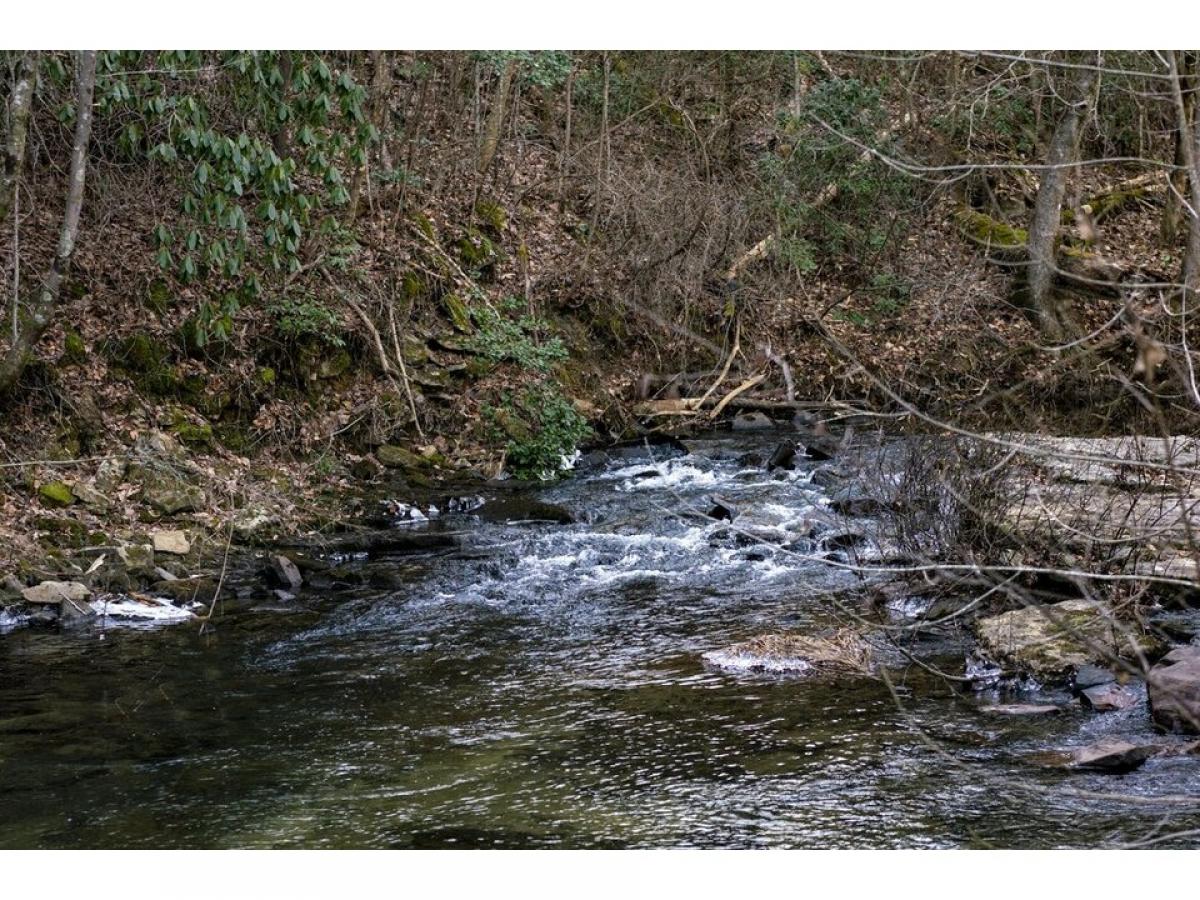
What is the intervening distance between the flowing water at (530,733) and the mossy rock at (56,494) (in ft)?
5.91

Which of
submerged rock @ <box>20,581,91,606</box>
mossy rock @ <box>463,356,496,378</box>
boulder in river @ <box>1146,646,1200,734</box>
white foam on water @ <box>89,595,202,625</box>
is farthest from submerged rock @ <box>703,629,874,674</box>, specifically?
mossy rock @ <box>463,356,496,378</box>

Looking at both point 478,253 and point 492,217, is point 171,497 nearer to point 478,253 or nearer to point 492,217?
point 478,253

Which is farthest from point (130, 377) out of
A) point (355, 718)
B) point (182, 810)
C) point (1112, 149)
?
point (1112, 149)

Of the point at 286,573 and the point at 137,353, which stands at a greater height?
the point at 137,353

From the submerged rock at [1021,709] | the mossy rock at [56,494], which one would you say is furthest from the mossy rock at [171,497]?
the submerged rock at [1021,709]

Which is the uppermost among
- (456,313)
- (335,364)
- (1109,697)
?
(456,313)

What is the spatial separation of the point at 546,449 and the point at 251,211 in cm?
392

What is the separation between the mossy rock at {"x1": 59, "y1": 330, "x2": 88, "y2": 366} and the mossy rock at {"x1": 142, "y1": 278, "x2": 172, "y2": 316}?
2.84ft

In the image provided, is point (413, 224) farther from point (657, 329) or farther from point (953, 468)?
point (953, 468)

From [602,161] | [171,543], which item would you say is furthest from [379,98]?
[171,543]

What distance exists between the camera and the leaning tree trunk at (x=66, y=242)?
891cm

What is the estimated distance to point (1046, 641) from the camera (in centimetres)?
696

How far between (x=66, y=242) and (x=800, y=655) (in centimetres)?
640

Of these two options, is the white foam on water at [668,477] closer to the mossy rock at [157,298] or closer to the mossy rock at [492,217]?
the mossy rock at [492,217]
